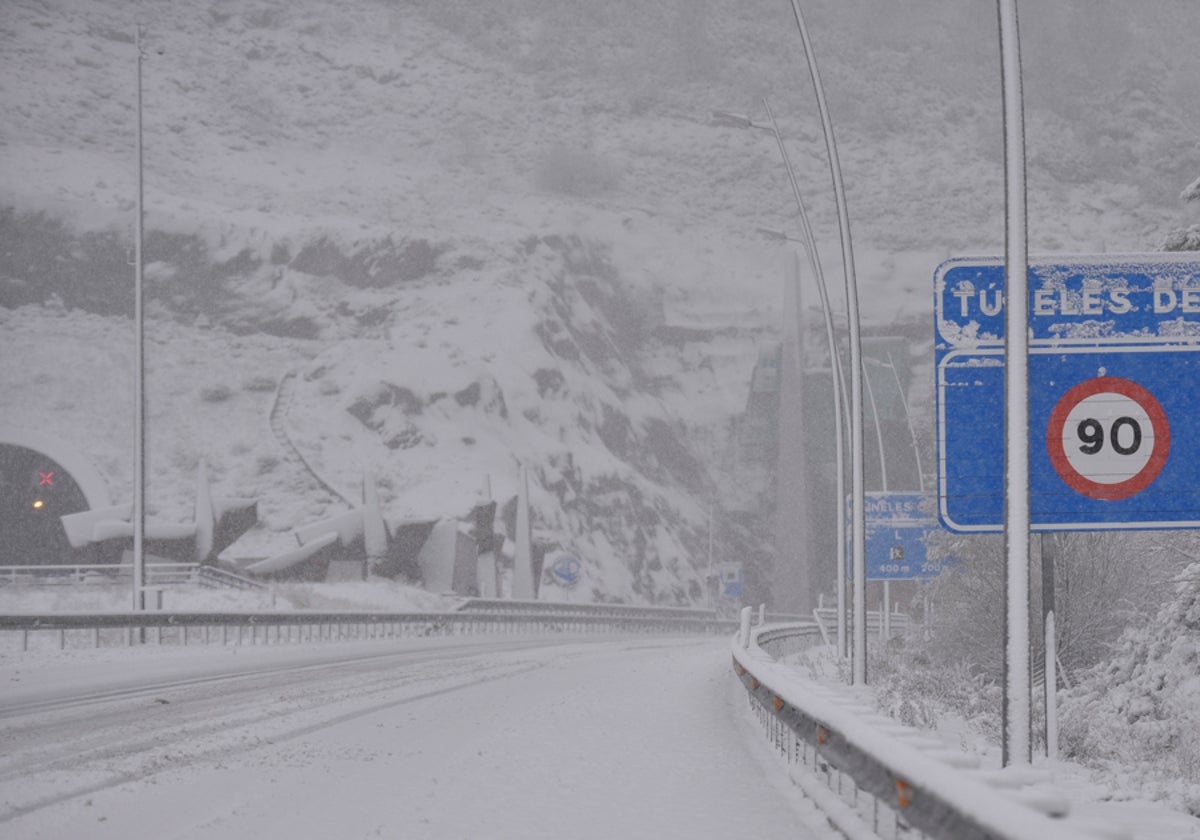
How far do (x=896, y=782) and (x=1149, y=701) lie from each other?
12110mm

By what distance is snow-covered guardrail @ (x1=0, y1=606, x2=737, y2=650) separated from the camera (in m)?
28.4

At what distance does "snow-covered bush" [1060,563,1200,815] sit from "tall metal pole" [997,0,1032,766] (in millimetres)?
4033

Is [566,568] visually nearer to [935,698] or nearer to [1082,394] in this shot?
[935,698]

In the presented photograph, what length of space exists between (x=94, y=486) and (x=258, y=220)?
50.4 metres

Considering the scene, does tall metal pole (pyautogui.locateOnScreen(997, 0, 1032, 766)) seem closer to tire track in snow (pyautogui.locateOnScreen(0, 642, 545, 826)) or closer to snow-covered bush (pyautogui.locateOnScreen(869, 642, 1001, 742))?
snow-covered bush (pyautogui.locateOnScreen(869, 642, 1001, 742))

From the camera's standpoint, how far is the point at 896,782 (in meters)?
6.70

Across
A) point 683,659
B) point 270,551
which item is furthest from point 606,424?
point 683,659

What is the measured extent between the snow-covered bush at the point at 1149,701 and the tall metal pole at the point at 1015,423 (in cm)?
403

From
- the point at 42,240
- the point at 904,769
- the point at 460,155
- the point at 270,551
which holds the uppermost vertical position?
the point at 460,155

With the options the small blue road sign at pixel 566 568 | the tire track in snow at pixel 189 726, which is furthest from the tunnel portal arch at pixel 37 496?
the tire track in snow at pixel 189 726

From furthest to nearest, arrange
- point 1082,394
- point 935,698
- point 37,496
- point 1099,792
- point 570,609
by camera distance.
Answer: point 37,496 < point 570,609 < point 935,698 < point 1082,394 < point 1099,792

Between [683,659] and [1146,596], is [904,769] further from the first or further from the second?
[683,659]

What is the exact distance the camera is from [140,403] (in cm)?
3228

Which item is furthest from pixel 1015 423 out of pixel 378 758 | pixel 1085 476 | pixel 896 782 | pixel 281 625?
pixel 281 625
